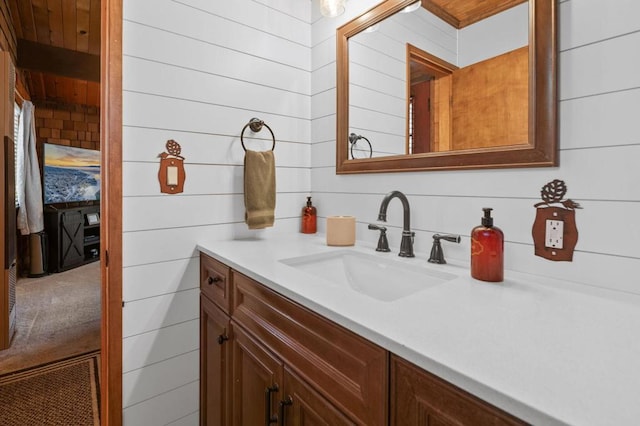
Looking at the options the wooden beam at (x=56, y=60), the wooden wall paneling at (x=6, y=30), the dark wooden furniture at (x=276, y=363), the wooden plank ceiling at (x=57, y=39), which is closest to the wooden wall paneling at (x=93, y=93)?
the wooden plank ceiling at (x=57, y=39)

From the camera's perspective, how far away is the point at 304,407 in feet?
2.50

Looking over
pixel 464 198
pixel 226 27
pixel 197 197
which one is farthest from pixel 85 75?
pixel 464 198

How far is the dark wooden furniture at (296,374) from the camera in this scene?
504mm

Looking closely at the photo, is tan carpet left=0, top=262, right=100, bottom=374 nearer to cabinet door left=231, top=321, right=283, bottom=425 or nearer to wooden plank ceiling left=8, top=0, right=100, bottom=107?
cabinet door left=231, top=321, right=283, bottom=425

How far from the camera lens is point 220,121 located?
4.84ft

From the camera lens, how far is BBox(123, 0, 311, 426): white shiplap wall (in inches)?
50.6

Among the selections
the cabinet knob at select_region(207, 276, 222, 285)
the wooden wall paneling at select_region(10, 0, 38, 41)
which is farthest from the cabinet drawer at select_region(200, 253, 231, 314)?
the wooden wall paneling at select_region(10, 0, 38, 41)

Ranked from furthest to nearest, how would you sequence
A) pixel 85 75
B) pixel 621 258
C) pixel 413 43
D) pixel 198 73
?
pixel 85 75
pixel 198 73
pixel 413 43
pixel 621 258

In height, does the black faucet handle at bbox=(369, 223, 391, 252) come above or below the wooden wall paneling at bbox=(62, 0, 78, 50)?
below

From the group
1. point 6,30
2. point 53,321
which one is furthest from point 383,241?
point 6,30

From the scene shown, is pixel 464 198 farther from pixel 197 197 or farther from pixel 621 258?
pixel 197 197

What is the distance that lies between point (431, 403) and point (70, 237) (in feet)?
17.2

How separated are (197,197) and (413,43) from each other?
1.11 metres

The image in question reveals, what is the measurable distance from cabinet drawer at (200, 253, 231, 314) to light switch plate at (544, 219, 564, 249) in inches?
39.4
